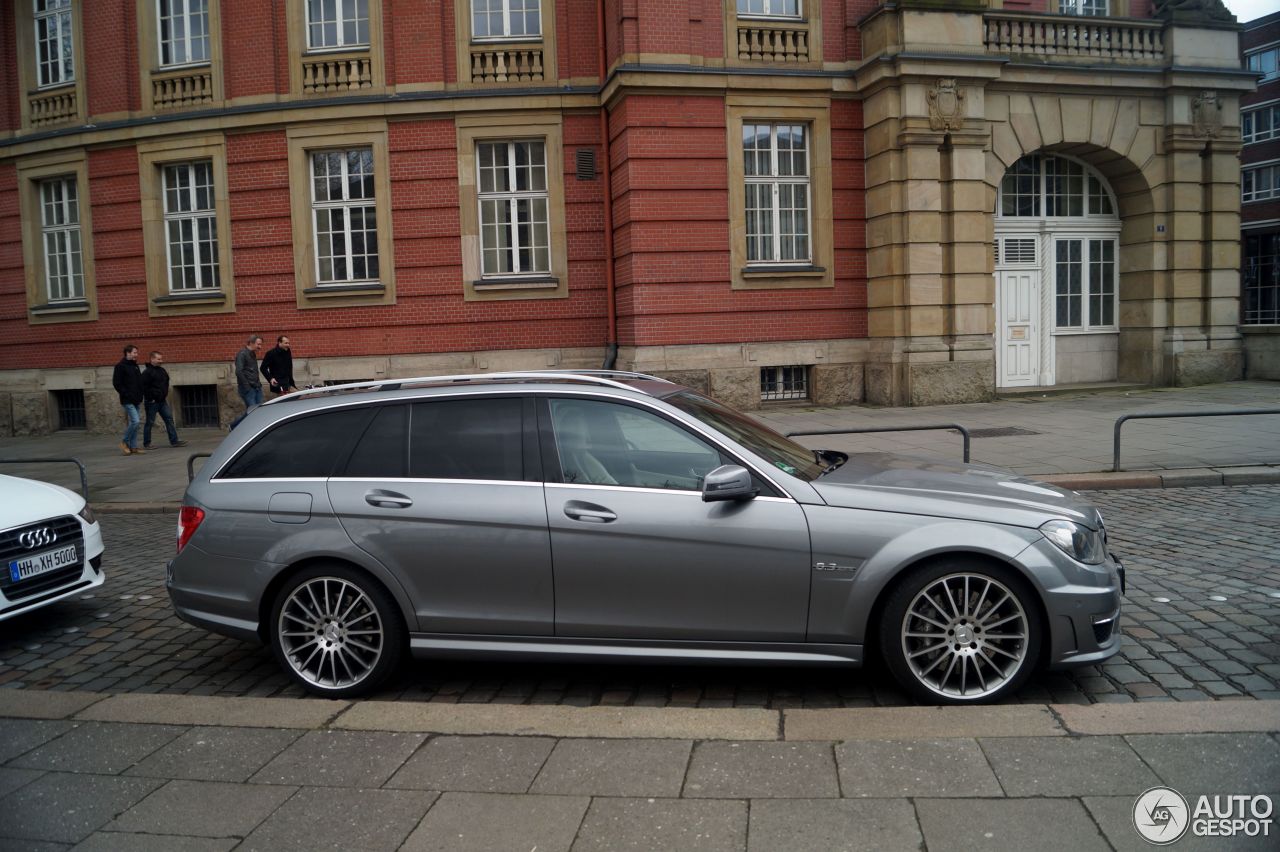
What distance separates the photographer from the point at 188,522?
546 cm

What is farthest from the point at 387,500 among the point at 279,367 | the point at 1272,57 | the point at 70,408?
the point at 1272,57

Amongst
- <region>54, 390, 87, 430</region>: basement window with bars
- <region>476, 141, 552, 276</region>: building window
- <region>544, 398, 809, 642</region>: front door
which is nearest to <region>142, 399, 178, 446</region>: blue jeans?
<region>54, 390, 87, 430</region>: basement window with bars

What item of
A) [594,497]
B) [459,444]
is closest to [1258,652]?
[594,497]

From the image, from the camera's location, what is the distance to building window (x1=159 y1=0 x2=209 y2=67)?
20.7 m

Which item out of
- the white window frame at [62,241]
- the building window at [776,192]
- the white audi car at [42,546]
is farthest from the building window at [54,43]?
the white audi car at [42,546]

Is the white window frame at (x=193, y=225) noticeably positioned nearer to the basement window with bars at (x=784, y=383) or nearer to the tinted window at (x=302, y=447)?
the basement window with bars at (x=784, y=383)

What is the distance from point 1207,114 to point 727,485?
20.1m

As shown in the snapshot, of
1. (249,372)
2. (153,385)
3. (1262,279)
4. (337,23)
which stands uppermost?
(337,23)

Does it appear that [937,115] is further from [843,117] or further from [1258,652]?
[1258,652]

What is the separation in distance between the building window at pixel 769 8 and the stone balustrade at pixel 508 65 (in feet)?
13.1

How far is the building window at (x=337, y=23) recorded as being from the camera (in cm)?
2006

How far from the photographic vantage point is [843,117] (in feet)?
63.8

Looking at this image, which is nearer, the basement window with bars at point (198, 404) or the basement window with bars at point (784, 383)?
the basement window with bars at point (784, 383)

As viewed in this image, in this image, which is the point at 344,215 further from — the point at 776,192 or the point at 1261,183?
the point at 1261,183
